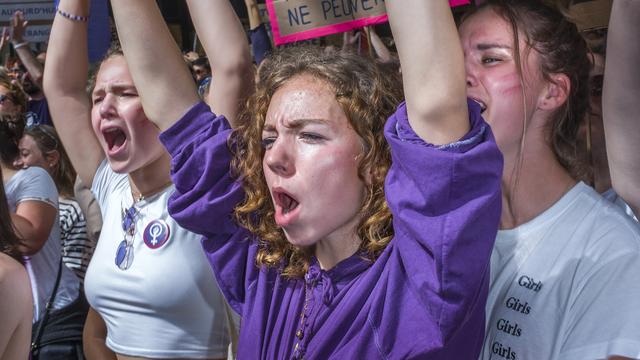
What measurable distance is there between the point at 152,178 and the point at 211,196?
82 cm

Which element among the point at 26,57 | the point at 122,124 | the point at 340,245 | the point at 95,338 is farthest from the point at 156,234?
the point at 26,57

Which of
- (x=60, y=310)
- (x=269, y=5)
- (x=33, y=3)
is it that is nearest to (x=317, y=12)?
(x=269, y=5)

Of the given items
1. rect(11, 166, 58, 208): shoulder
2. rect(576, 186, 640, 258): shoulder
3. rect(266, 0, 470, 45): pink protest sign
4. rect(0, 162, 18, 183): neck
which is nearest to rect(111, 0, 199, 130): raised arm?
rect(576, 186, 640, 258): shoulder

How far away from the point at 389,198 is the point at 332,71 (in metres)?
0.39

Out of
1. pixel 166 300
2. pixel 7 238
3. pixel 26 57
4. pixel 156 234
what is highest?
pixel 7 238

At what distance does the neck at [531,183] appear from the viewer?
181cm

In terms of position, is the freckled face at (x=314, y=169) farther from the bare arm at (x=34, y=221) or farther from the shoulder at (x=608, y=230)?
the bare arm at (x=34, y=221)

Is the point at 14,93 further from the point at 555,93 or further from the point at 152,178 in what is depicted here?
the point at 555,93

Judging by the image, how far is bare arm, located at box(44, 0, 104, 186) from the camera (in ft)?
9.23

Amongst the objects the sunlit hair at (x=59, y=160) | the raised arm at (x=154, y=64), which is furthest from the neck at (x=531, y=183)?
the sunlit hair at (x=59, y=160)

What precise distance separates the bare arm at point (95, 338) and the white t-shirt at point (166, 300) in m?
0.41

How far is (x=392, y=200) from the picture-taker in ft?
4.58

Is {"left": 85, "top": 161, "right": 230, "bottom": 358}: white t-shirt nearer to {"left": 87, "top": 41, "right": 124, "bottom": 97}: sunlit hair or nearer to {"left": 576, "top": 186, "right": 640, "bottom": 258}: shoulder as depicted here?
{"left": 87, "top": 41, "right": 124, "bottom": 97}: sunlit hair

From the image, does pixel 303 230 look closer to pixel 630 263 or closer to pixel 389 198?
pixel 389 198
